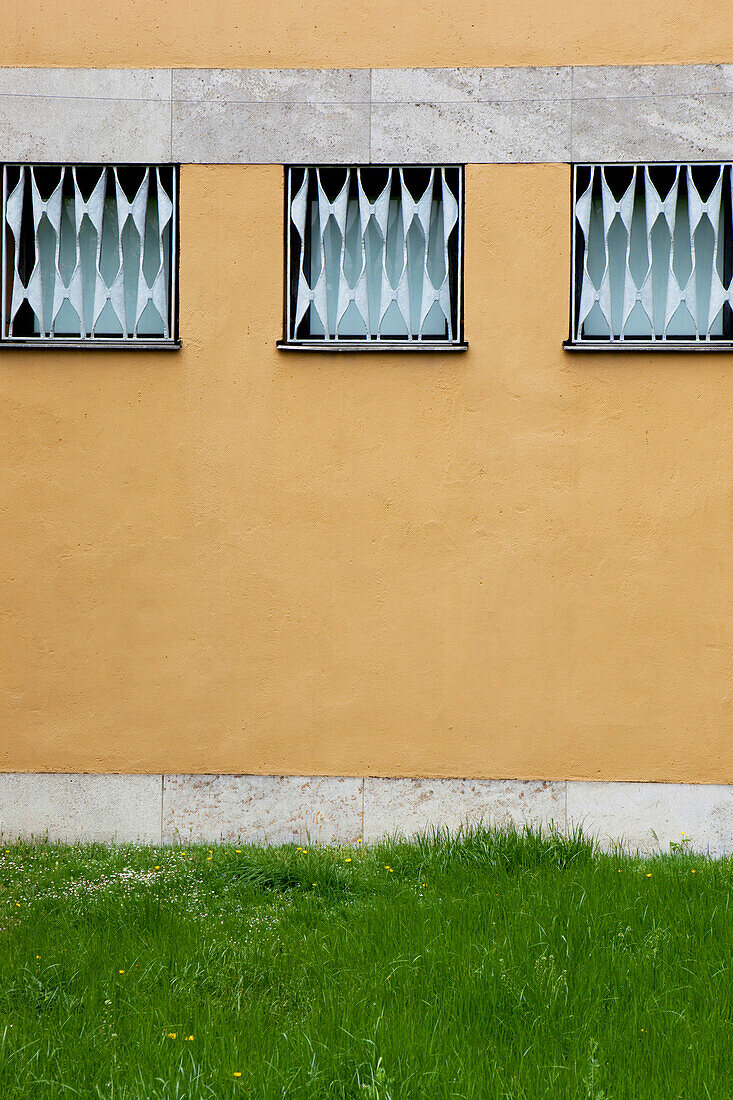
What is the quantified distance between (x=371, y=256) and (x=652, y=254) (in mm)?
1790

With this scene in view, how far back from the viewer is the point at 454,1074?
3250 mm

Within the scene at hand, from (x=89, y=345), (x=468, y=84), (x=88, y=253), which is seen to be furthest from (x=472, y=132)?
(x=89, y=345)

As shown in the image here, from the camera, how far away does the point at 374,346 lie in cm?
605

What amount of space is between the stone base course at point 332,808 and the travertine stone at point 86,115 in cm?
397

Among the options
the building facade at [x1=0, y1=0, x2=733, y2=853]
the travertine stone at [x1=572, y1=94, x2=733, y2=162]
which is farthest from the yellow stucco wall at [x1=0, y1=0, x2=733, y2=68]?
the travertine stone at [x1=572, y1=94, x2=733, y2=162]

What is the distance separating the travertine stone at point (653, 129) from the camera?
5.97m

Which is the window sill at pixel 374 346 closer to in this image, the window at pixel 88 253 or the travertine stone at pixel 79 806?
the window at pixel 88 253

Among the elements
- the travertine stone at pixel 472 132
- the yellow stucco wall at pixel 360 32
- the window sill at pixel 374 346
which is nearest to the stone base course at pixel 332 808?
the window sill at pixel 374 346

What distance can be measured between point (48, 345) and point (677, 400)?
398cm

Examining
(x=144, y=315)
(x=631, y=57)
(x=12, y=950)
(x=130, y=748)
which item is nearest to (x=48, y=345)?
(x=144, y=315)

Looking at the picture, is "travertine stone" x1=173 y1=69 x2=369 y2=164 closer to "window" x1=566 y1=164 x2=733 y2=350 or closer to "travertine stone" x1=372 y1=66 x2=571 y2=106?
"travertine stone" x1=372 y1=66 x2=571 y2=106

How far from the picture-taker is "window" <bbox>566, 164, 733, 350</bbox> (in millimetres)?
6094

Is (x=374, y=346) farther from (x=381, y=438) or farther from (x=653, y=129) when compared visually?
(x=653, y=129)

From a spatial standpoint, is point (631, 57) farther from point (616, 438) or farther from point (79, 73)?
point (79, 73)
